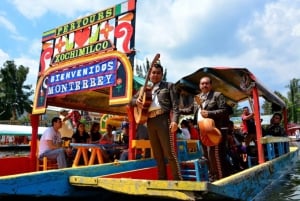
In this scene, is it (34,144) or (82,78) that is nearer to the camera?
(82,78)

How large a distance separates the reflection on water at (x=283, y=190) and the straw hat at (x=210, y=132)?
5.14 ft

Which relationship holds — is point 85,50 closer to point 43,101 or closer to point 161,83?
point 43,101

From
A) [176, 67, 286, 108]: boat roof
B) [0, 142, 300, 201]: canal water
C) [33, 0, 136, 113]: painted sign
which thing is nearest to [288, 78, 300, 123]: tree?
[0, 142, 300, 201]: canal water

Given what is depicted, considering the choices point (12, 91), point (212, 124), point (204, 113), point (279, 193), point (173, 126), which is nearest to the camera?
point (173, 126)

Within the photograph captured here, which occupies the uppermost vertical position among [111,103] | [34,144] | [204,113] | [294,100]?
[294,100]

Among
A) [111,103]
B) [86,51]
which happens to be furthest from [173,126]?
[86,51]

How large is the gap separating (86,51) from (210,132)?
4.26 meters

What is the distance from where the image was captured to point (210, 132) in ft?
15.1

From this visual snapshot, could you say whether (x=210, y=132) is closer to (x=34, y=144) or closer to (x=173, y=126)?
(x=173, y=126)

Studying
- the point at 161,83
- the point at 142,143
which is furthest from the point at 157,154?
the point at 142,143

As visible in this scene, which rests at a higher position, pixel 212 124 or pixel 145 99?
pixel 145 99

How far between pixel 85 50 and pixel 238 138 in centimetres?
444

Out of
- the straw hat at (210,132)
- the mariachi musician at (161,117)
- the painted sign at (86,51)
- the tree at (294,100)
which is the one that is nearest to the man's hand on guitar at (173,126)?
the mariachi musician at (161,117)

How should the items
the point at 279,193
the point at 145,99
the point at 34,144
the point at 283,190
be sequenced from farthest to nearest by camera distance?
the point at 34,144 → the point at 283,190 → the point at 279,193 → the point at 145,99
